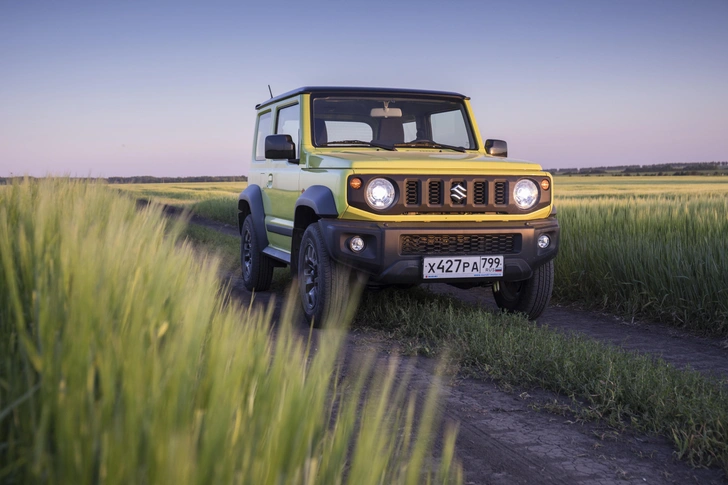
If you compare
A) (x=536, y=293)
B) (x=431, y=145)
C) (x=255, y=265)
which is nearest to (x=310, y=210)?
(x=431, y=145)

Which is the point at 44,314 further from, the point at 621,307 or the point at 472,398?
the point at 621,307

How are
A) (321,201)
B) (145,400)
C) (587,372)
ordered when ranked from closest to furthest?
(145,400)
(587,372)
(321,201)

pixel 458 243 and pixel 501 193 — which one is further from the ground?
pixel 501 193

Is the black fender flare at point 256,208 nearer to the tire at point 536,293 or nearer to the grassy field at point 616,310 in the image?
the grassy field at point 616,310

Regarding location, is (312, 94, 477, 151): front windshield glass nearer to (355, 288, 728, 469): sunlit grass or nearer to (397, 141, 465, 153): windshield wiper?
(397, 141, 465, 153): windshield wiper

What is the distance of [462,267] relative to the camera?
562 centimetres

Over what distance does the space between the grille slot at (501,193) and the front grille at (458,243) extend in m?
0.28

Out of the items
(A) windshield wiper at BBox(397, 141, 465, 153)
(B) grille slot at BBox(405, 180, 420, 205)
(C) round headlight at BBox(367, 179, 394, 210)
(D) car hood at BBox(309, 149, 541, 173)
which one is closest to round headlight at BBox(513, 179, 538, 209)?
(D) car hood at BBox(309, 149, 541, 173)

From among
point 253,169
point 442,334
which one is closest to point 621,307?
point 442,334

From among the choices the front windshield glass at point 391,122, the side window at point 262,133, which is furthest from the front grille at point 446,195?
the side window at point 262,133

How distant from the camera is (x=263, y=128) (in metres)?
8.57

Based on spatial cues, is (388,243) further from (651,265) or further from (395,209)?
(651,265)

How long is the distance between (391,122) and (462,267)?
2095mm

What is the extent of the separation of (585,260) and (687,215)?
1.47 meters
